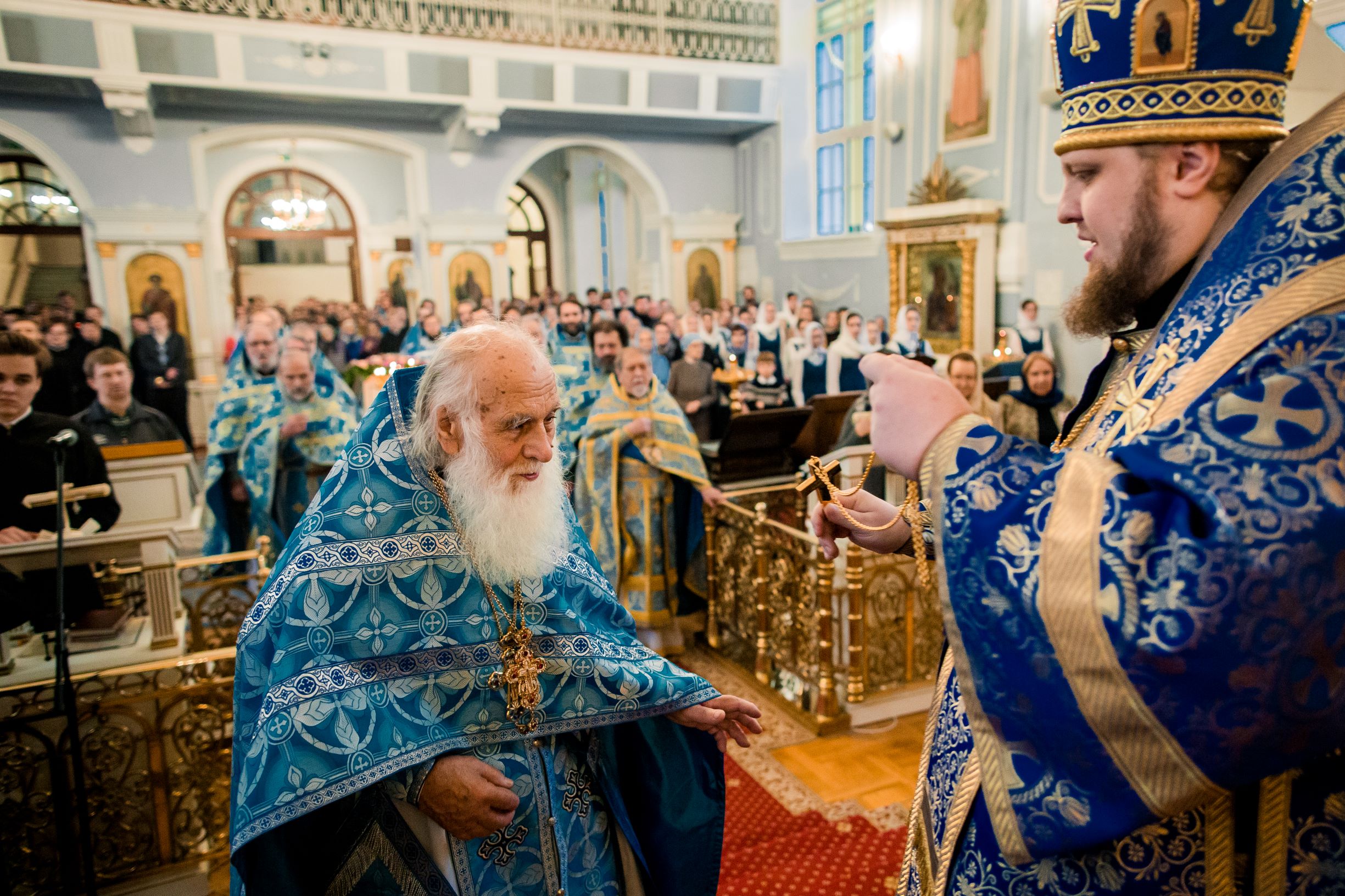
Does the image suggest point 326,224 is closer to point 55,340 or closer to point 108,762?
point 55,340

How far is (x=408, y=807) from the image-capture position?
1733 mm

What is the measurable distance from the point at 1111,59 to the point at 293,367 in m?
4.97

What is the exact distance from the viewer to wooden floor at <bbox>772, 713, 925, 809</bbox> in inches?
144

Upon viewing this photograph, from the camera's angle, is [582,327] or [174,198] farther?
[174,198]

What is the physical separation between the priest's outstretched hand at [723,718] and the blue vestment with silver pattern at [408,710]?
1.2 inches

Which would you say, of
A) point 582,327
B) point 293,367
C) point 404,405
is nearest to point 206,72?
point 582,327

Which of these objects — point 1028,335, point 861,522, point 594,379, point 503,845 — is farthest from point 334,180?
point 861,522

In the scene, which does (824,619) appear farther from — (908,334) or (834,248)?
(834,248)

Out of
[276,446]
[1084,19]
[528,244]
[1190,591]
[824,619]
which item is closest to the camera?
[1190,591]

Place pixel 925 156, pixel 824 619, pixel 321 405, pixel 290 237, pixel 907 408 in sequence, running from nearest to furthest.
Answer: pixel 907 408
pixel 824 619
pixel 321 405
pixel 925 156
pixel 290 237

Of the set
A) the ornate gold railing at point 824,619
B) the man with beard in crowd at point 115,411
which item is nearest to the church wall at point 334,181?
the man with beard in crowd at point 115,411

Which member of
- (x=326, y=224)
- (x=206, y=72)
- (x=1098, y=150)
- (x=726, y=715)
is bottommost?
(x=726, y=715)

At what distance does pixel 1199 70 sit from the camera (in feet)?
3.68

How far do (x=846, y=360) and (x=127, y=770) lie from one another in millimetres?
9225
